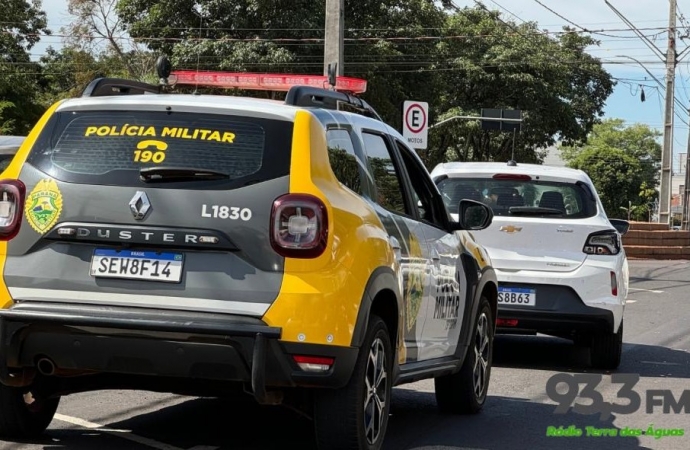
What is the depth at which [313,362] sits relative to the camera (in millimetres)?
5375

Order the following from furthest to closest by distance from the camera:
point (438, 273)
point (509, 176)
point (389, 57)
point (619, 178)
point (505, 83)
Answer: point (619, 178), point (505, 83), point (389, 57), point (509, 176), point (438, 273)

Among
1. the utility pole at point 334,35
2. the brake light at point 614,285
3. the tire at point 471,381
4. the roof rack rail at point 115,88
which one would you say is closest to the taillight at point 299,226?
the roof rack rail at point 115,88

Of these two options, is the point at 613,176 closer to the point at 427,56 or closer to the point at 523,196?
the point at 427,56

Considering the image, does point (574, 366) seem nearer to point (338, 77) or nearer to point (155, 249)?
point (155, 249)

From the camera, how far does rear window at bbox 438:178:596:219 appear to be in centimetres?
1063

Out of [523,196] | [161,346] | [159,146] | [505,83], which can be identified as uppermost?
[505,83]

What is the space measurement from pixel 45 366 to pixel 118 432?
127 cm

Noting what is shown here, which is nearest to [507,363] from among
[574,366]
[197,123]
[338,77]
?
[574,366]

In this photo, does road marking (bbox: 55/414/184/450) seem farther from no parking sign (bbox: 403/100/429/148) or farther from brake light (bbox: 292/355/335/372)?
no parking sign (bbox: 403/100/429/148)

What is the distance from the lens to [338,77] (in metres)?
19.4

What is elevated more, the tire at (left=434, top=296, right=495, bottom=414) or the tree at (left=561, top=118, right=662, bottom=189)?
the tree at (left=561, top=118, right=662, bottom=189)

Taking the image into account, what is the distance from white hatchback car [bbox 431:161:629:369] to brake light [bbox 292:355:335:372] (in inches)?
208

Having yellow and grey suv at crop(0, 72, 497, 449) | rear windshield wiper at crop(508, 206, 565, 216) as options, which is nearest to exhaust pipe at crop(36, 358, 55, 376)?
yellow and grey suv at crop(0, 72, 497, 449)

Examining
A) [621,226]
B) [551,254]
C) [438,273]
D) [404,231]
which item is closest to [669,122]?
[621,226]
